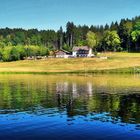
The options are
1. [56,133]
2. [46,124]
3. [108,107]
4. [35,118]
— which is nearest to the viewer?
[56,133]

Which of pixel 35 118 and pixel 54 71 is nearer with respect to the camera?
pixel 35 118

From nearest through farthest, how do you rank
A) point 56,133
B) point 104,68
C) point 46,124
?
point 56,133
point 46,124
point 104,68

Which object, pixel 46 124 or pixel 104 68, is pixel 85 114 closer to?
pixel 46 124

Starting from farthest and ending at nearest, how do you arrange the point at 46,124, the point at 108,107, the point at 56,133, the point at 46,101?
the point at 46,101, the point at 108,107, the point at 46,124, the point at 56,133

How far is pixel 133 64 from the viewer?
199750 millimetres

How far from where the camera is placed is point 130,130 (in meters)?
40.6

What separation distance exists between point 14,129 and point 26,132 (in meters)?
2.12

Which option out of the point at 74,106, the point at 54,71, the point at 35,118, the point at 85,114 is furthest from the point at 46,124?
the point at 54,71

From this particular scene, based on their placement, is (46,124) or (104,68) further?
(104,68)

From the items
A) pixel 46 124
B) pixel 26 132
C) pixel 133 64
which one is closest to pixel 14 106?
pixel 46 124

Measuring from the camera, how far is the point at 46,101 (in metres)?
68.8

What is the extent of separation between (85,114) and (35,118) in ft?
23.6

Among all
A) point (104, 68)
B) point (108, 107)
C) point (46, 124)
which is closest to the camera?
point (46, 124)

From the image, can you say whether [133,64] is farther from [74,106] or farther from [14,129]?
[14,129]
